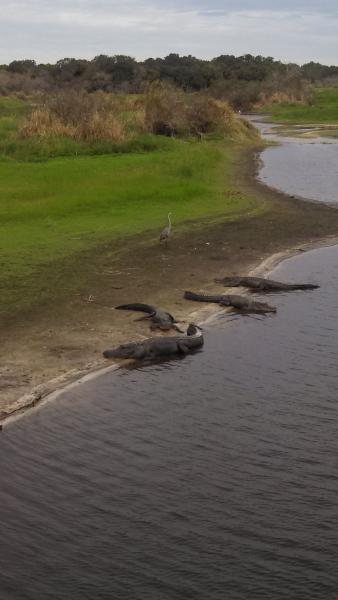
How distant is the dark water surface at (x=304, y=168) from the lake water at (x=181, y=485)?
1642cm

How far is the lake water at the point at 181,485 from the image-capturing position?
641cm

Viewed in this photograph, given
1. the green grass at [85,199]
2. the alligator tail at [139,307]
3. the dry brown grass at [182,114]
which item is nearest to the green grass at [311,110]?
the dry brown grass at [182,114]

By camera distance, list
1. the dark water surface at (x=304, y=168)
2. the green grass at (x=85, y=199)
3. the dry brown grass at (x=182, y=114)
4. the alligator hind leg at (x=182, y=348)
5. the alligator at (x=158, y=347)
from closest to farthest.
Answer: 1. the alligator at (x=158, y=347)
2. the alligator hind leg at (x=182, y=348)
3. the green grass at (x=85, y=199)
4. the dark water surface at (x=304, y=168)
5. the dry brown grass at (x=182, y=114)

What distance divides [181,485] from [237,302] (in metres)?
6.41

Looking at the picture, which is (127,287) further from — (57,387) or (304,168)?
(304,168)

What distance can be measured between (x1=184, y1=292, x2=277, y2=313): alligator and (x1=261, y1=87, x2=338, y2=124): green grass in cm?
5675

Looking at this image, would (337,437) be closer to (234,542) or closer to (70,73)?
(234,542)

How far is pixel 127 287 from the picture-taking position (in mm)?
14695

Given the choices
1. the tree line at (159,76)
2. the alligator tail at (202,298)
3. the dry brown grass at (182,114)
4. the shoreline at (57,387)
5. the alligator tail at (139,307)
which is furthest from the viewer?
the tree line at (159,76)

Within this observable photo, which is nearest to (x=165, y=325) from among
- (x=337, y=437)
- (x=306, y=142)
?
(x=337, y=437)

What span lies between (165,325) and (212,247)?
Answer: 6430 millimetres

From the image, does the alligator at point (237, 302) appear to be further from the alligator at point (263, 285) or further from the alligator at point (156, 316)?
the alligator at point (156, 316)

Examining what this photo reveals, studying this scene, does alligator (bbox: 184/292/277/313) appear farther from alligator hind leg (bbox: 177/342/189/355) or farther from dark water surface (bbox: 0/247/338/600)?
alligator hind leg (bbox: 177/342/189/355)

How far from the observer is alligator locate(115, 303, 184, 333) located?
12.3m
